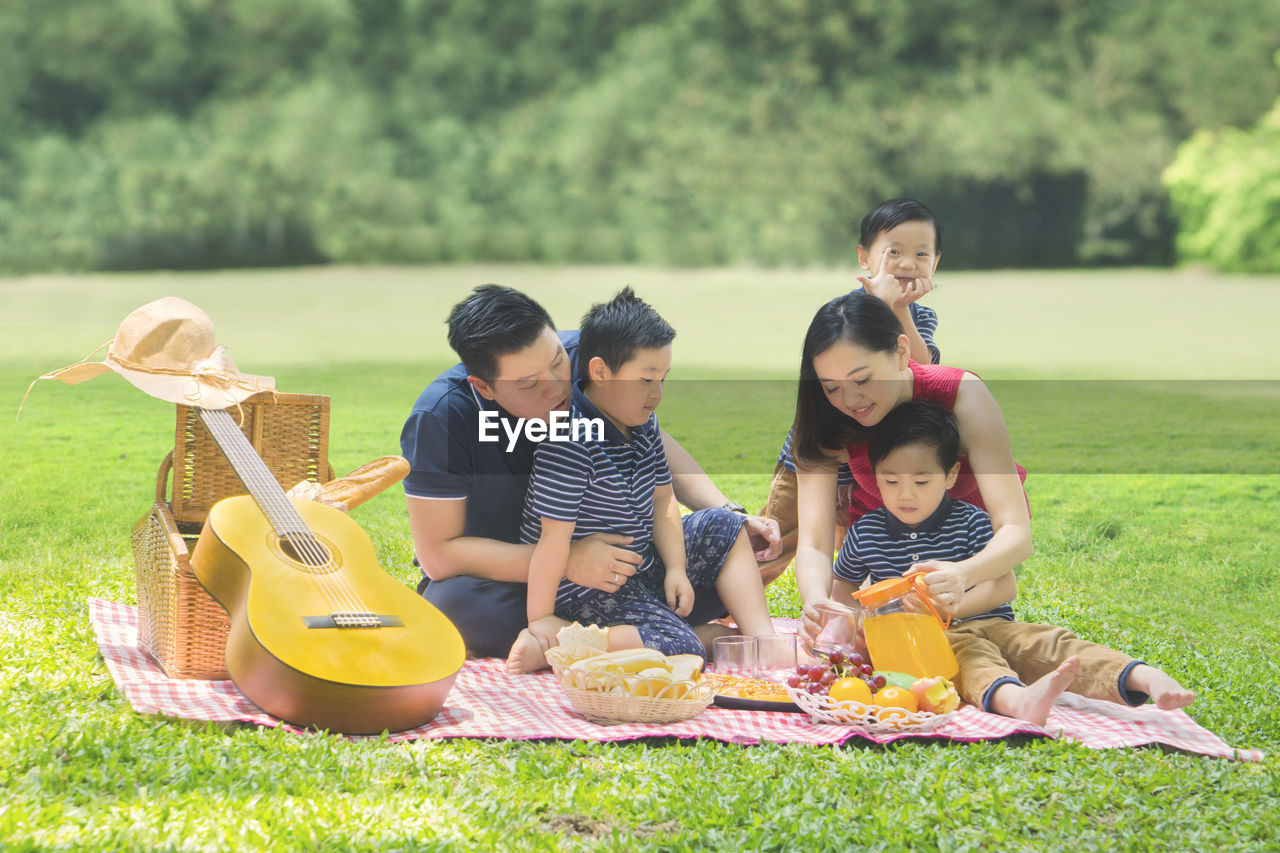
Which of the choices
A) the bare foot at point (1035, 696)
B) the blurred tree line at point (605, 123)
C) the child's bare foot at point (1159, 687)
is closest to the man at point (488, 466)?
the bare foot at point (1035, 696)

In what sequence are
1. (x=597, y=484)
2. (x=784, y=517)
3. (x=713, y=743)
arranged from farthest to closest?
(x=784, y=517) → (x=597, y=484) → (x=713, y=743)

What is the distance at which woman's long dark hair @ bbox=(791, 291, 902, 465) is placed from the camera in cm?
254

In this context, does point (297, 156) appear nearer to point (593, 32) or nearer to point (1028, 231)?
point (593, 32)

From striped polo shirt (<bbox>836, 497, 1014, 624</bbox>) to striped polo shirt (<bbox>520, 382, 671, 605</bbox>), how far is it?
47 cm

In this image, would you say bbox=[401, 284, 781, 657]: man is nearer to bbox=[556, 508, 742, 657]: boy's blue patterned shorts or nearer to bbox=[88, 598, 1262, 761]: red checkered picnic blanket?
bbox=[556, 508, 742, 657]: boy's blue patterned shorts

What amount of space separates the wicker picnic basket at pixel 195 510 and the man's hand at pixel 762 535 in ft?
3.39

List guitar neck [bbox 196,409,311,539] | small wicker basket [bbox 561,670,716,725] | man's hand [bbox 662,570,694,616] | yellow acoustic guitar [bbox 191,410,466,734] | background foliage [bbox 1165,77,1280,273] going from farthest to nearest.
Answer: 1. background foliage [bbox 1165,77,1280,273]
2. man's hand [bbox 662,570,694,616]
3. guitar neck [bbox 196,409,311,539]
4. small wicker basket [bbox 561,670,716,725]
5. yellow acoustic guitar [bbox 191,410,466,734]

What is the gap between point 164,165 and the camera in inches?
658

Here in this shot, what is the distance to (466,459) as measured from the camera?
2.71 meters

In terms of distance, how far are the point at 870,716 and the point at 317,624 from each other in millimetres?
1018

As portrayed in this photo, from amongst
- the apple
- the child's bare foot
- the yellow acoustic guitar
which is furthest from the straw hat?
the child's bare foot

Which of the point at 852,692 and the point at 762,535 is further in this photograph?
the point at 762,535

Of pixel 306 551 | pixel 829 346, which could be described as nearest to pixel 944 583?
pixel 829 346

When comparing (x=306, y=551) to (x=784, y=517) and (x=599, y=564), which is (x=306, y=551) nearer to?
(x=599, y=564)
